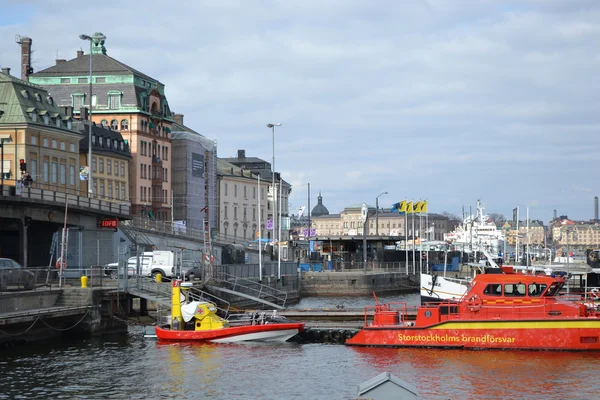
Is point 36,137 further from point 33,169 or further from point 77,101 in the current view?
point 77,101

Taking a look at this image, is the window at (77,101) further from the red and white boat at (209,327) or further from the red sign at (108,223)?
the red and white boat at (209,327)

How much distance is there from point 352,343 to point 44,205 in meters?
26.2

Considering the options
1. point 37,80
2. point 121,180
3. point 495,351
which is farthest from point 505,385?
point 37,80

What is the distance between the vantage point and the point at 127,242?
7806 centimetres

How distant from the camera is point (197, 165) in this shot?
5207 inches

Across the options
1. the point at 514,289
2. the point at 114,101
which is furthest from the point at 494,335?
the point at 114,101

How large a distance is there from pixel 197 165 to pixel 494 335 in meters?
92.6

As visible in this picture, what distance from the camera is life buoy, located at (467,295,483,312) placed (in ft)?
143

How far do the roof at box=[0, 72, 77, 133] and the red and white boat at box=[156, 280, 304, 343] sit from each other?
47246 mm

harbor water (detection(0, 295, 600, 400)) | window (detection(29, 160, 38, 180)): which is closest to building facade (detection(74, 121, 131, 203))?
window (detection(29, 160, 38, 180))

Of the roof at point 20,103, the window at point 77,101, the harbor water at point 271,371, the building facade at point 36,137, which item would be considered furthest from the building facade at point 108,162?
the harbor water at point 271,371

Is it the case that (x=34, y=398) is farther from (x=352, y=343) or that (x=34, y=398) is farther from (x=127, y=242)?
(x=127, y=242)

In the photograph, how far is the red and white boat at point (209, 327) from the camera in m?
45.7

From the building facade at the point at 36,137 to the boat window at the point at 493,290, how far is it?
4874cm
